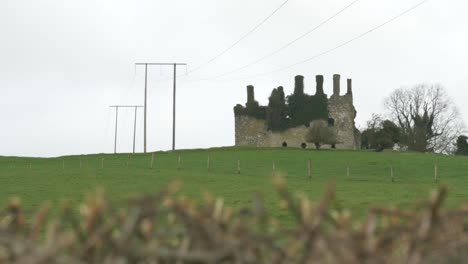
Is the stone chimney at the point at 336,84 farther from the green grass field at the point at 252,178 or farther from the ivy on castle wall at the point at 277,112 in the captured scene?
the green grass field at the point at 252,178

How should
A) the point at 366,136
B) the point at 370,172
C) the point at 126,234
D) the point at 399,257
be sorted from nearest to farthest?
the point at 126,234 < the point at 399,257 < the point at 370,172 < the point at 366,136

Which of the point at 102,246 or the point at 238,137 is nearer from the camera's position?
the point at 102,246

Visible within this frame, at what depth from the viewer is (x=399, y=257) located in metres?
1.85

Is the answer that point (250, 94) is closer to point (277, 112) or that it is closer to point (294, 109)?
point (277, 112)

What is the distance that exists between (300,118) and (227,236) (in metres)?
102

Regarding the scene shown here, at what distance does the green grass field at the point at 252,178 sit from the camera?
28922 mm

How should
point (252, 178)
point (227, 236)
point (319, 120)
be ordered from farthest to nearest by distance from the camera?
point (319, 120), point (252, 178), point (227, 236)

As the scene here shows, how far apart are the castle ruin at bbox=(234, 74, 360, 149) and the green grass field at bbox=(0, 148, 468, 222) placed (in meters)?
25.1

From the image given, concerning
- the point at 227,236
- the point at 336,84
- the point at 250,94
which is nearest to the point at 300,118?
the point at 336,84

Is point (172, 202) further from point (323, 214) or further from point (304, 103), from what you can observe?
point (304, 103)

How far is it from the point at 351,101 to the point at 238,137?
1437 centimetres

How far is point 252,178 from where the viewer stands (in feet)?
144

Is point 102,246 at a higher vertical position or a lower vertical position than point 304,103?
lower

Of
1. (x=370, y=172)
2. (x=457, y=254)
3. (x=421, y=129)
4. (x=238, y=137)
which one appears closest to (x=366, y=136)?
(x=421, y=129)
